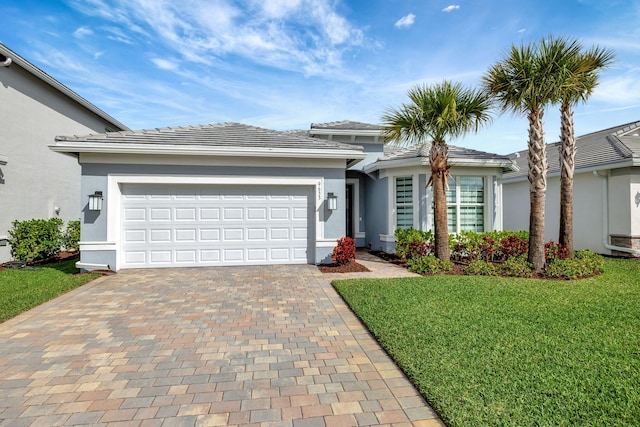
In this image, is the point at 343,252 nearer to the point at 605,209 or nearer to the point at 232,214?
the point at 232,214

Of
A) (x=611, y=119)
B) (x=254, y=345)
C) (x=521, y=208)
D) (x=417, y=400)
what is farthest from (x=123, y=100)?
(x=611, y=119)

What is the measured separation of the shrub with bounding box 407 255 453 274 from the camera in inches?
334

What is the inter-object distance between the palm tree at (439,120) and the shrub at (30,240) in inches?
437

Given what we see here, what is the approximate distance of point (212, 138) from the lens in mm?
9094

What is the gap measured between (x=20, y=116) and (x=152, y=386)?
39.4 feet

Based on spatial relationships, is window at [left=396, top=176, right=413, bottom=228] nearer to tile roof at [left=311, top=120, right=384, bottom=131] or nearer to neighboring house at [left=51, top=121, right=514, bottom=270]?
neighboring house at [left=51, top=121, right=514, bottom=270]

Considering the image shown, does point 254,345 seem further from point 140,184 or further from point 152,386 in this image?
point 140,184

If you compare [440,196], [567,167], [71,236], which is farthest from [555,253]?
[71,236]

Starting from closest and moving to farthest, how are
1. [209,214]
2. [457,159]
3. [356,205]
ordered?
[209,214], [457,159], [356,205]

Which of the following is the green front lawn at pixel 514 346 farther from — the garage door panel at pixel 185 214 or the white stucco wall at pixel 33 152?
Result: the white stucco wall at pixel 33 152

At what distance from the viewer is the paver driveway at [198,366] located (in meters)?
2.70

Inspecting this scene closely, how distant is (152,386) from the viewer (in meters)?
3.11

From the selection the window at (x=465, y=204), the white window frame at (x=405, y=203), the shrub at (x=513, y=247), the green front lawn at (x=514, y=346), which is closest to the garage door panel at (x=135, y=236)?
the green front lawn at (x=514, y=346)

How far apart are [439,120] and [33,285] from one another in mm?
10597
